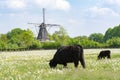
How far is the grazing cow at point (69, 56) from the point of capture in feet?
81.6

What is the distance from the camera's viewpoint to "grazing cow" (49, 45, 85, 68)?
2486cm

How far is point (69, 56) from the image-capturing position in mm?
25500

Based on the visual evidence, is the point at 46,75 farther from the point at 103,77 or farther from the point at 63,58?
the point at 63,58

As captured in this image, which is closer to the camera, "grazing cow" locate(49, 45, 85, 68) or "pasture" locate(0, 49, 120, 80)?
"pasture" locate(0, 49, 120, 80)

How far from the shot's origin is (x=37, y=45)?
416 ft

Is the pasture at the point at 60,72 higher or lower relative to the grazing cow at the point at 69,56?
lower

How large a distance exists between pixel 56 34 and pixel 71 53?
12329cm

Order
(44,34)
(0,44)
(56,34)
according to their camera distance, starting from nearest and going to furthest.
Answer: (0,44)
(56,34)
(44,34)

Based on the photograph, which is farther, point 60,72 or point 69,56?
point 69,56

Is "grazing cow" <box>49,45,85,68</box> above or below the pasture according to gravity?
above

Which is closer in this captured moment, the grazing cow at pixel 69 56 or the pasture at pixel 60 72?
the pasture at pixel 60 72

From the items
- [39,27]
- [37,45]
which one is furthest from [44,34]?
[37,45]

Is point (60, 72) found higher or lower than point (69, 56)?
lower

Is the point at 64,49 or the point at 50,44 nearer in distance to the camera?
the point at 64,49
